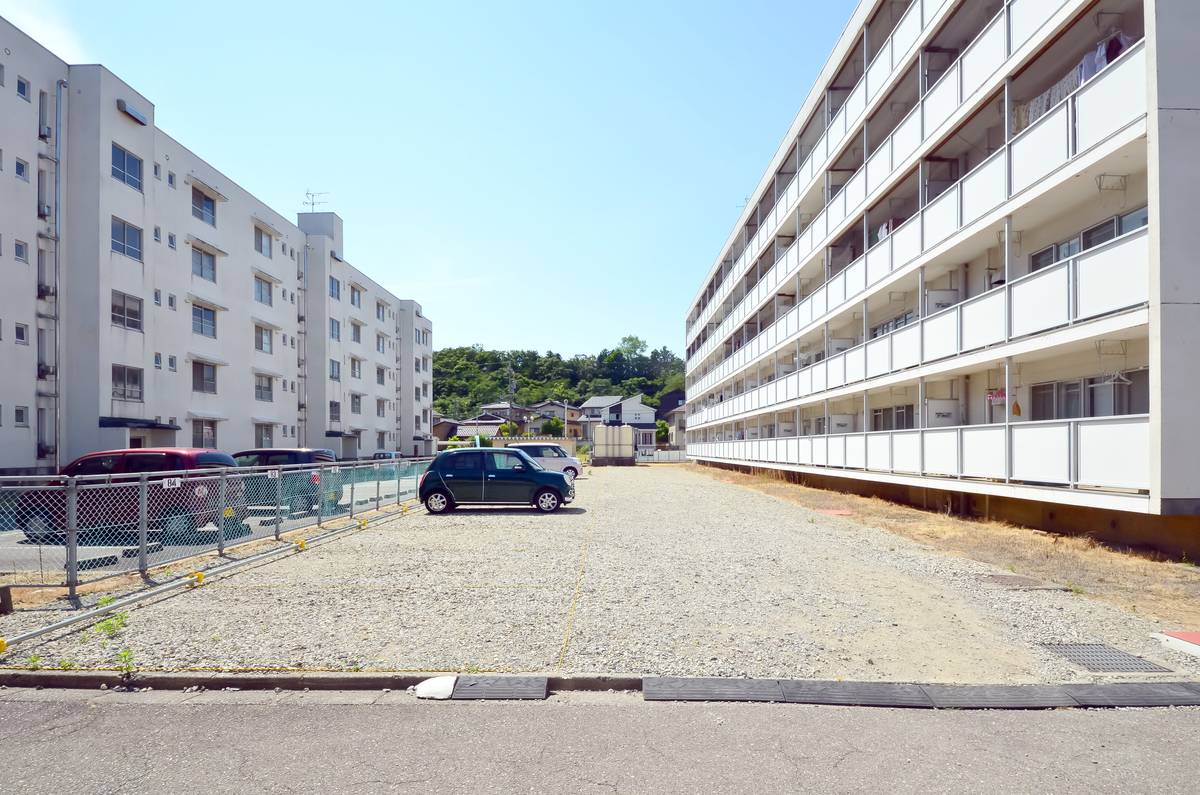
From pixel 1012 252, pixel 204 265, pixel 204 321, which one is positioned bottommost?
pixel 1012 252

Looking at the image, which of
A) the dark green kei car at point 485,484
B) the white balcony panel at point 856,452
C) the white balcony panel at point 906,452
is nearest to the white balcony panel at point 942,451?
the white balcony panel at point 906,452

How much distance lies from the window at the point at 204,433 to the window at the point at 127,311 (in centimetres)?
576

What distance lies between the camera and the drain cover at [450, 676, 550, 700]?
17.0ft

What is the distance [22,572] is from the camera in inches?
341

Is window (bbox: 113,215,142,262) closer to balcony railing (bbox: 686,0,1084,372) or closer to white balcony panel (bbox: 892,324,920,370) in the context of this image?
balcony railing (bbox: 686,0,1084,372)

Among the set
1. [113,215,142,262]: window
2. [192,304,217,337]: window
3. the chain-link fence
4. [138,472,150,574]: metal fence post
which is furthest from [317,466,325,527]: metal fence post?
[192,304,217,337]: window

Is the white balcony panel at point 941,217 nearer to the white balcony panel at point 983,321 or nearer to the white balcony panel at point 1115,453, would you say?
the white balcony panel at point 983,321

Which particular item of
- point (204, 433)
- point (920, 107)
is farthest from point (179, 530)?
point (204, 433)

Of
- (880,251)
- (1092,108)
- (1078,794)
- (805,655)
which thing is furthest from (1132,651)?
(880,251)

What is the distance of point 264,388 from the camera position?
40781 mm

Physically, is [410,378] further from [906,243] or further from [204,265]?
[906,243]

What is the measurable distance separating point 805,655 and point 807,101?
25.2 metres

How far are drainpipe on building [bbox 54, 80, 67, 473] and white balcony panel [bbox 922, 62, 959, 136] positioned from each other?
1069 inches

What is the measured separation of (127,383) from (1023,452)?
1147 inches
